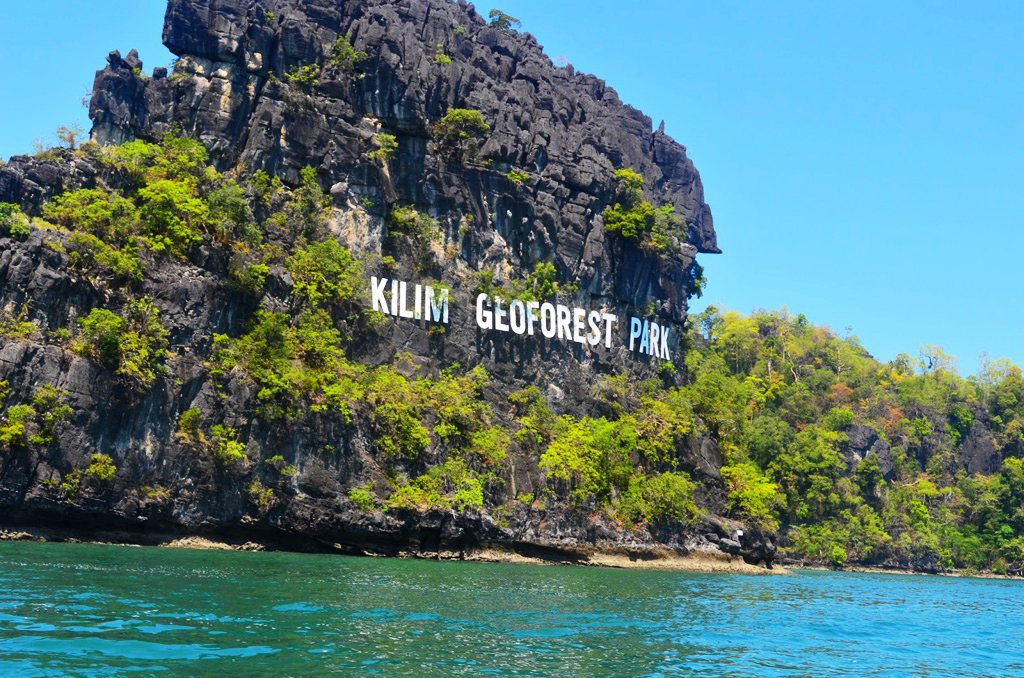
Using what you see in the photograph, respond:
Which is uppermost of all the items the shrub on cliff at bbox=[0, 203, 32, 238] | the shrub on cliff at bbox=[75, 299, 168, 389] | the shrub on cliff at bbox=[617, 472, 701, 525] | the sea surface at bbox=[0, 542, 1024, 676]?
the shrub on cliff at bbox=[0, 203, 32, 238]

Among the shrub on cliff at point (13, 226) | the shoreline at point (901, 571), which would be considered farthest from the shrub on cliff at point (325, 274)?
the shoreline at point (901, 571)

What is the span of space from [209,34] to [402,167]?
12.5 metres

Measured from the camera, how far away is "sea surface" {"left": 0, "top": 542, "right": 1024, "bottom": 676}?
15.9 m

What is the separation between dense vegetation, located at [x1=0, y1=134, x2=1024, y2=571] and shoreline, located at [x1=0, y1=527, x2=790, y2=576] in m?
1.80

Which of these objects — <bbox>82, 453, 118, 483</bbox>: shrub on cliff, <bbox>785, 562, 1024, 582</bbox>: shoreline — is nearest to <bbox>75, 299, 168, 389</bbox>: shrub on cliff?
<bbox>82, 453, 118, 483</bbox>: shrub on cliff

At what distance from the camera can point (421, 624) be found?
68.2 feet

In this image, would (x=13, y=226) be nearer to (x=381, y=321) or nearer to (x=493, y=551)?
(x=381, y=321)

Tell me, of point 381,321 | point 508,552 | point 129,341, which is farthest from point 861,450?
point 129,341

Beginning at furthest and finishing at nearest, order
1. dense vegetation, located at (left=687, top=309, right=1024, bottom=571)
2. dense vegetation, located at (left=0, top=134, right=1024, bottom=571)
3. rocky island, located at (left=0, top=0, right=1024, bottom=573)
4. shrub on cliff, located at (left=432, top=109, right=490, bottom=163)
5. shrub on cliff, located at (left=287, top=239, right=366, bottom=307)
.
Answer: dense vegetation, located at (left=687, top=309, right=1024, bottom=571) < shrub on cliff, located at (left=432, top=109, right=490, bottom=163) < shrub on cliff, located at (left=287, top=239, right=366, bottom=307) < dense vegetation, located at (left=0, top=134, right=1024, bottom=571) < rocky island, located at (left=0, top=0, right=1024, bottom=573)

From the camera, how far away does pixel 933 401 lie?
8769 cm

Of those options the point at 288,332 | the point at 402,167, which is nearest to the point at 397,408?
the point at 288,332

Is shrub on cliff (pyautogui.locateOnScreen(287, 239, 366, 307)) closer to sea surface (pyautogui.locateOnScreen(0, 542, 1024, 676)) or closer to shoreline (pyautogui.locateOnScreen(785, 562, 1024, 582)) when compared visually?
sea surface (pyautogui.locateOnScreen(0, 542, 1024, 676))

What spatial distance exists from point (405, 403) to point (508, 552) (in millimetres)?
8818

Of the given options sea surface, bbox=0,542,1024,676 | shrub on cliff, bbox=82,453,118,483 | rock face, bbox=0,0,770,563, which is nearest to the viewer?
sea surface, bbox=0,542,1024,676
